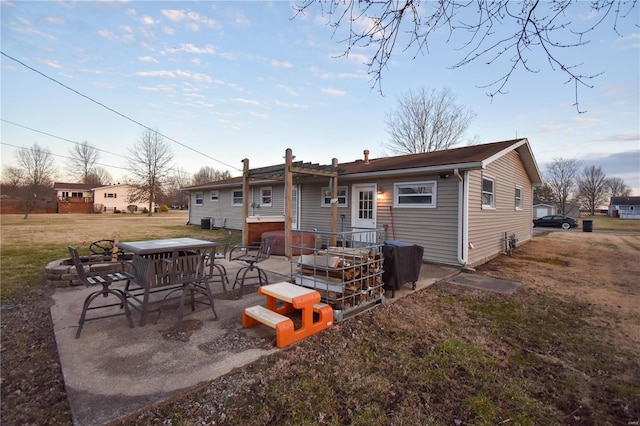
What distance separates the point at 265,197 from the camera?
13641 mm

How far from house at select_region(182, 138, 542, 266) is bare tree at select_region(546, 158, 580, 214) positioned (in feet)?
129

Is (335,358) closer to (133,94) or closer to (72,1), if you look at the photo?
(72,1)

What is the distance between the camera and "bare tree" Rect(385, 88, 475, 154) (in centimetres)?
2200

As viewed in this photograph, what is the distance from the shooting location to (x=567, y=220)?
23453mm

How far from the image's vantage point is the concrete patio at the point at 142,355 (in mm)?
2092

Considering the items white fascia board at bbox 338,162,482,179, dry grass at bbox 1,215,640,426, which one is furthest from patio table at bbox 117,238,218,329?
white fascia board at bbox 338,162,482,179

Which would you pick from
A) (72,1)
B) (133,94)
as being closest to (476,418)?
(72,1)

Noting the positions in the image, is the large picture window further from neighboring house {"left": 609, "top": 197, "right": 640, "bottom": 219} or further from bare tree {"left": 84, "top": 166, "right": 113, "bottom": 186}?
neighboring house {"left": 609, "top": 197, "right": 640, "bottom": 219}

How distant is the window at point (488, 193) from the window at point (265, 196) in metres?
8.78

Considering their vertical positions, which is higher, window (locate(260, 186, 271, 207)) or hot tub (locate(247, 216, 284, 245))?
window (locate(260, 186, 271, 207))

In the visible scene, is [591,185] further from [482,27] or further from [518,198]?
[482,27]

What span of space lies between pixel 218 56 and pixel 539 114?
28.6 feet

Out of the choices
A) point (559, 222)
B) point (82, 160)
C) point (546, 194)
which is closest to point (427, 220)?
point (559, 222)

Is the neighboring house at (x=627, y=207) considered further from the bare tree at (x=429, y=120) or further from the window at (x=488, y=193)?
the window at (x=488, y=193)
